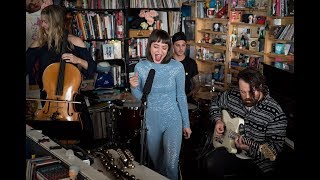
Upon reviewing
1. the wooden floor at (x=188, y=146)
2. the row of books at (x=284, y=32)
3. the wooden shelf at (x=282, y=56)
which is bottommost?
the wooden floor at (x=188, y=146)

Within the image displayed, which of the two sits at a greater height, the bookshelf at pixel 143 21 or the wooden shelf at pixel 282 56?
the bookshelf at pixel 143 21

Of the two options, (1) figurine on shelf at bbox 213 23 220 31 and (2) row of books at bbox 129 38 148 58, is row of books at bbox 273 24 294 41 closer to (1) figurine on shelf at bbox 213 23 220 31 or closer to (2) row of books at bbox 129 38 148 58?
(1) figurine on shelf at bbox 213 23 220 31

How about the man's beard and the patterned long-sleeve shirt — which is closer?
the patterned long-sleeve shirt

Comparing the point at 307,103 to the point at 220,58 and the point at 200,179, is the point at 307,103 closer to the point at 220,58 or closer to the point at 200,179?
the point at 200,179

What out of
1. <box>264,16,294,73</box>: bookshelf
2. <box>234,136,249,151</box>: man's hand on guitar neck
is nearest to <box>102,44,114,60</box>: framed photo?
<box>264,16,294,73</box>: bookshelf

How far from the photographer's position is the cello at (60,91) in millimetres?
2914

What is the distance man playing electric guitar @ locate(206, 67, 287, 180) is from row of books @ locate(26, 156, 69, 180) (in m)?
1.35

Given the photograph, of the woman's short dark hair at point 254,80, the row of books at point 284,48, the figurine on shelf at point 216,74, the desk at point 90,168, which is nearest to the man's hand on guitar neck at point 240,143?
the woman's short dark hair at point 254,80

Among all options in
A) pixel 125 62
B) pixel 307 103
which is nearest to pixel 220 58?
pixel 125 62

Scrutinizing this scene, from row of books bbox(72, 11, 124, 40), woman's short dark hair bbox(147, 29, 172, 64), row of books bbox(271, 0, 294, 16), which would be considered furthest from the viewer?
row of books bbox(72, 11, 124, 40)

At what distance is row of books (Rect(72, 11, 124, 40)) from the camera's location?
15.8 ft

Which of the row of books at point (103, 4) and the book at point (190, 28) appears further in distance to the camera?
the book at point (190, 28)

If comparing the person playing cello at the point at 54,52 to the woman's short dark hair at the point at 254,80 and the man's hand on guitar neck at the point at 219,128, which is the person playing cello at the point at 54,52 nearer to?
the man's hand on guitar neck at the point at 219,128

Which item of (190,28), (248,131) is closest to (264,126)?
(248,131)
